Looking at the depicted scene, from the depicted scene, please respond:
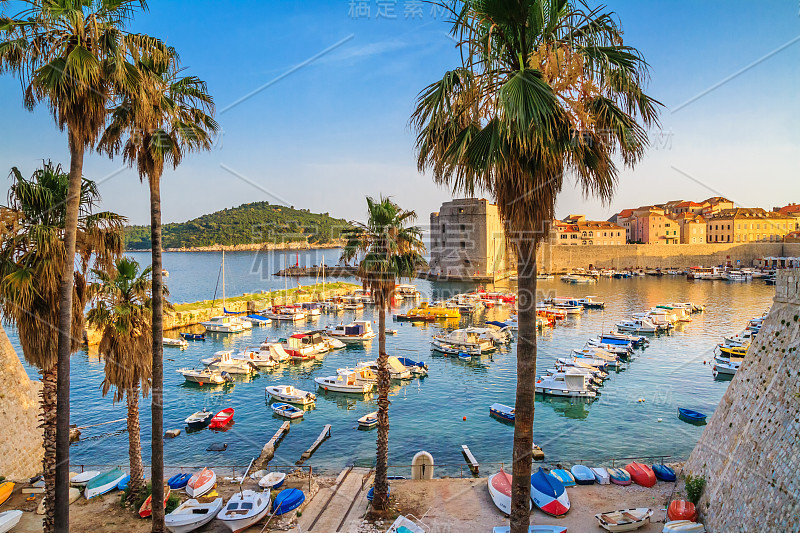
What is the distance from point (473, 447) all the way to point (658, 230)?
117 meters

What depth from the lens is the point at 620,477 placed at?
14.4 metres

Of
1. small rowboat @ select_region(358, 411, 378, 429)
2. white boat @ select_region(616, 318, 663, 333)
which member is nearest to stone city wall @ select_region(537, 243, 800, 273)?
white boat @ select_region(616, 318, 663, 333)

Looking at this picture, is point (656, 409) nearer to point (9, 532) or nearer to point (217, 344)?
point (9, 532)

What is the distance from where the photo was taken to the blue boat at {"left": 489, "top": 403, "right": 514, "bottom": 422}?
23.2 meters

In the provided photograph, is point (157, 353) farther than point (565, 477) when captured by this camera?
No

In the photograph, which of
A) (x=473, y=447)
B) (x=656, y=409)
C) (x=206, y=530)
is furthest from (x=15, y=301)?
(x=656, y=409)

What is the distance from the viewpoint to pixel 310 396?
26.3 m

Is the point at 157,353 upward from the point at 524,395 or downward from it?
downward

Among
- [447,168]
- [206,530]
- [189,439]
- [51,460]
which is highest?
[447,168]

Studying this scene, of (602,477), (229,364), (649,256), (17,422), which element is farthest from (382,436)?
(649,256)

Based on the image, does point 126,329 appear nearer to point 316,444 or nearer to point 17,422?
point 17,422

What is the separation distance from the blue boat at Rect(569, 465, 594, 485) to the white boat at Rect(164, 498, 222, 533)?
10739 millimetres

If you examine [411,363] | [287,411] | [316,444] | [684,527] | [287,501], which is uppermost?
[684,527]

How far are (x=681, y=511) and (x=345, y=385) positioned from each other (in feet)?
64.8
